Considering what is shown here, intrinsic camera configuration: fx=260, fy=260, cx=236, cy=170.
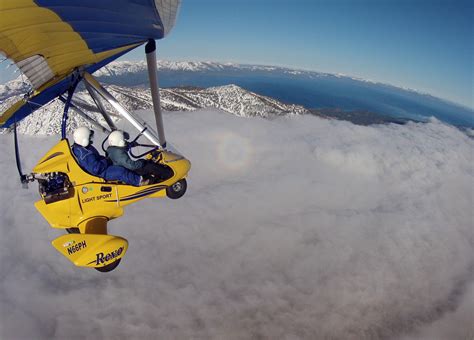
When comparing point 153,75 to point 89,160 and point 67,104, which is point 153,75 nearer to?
point 67,104

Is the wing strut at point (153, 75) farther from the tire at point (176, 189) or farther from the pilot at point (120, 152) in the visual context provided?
the pilot at point (120, 152)

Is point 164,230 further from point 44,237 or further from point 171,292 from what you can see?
point 44,237

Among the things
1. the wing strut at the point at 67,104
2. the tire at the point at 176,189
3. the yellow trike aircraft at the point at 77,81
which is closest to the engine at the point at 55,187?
the yellow trike aircraft at the point at 77,81

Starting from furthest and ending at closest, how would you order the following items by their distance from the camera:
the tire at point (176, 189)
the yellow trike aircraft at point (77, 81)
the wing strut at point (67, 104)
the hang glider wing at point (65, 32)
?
the tire at point (176, 189), the wing strut at point (67, 104), the yellow trike aircraft at point (77, 81), the hang glider wing at point (65, 32)

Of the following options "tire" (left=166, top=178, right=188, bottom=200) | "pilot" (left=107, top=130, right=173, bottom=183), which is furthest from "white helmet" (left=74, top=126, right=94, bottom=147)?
"tire" (left=166, top=178, right=188, bottom=200)

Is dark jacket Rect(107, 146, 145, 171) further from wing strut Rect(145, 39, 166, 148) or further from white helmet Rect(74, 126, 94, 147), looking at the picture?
wing strut Rect(145, 39, 166, 148)

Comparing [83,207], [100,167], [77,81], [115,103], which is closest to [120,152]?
[100,167]
